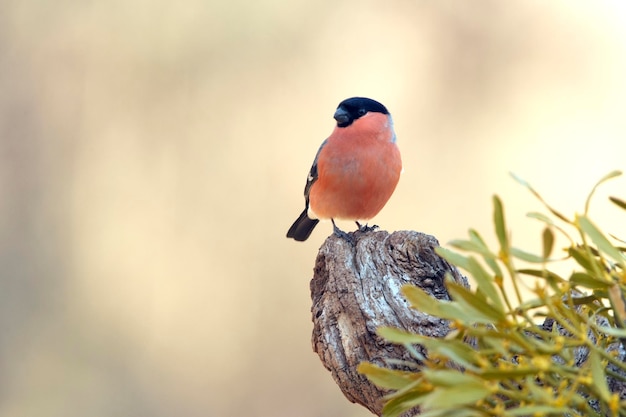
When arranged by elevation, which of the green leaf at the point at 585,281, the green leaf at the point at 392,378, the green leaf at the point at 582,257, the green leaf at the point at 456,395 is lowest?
the green leaf at the point at 392,378

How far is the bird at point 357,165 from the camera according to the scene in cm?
222

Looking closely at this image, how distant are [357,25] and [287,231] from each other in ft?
2.88

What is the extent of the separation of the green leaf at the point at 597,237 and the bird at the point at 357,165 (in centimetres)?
154

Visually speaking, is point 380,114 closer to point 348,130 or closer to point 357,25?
point 348,130

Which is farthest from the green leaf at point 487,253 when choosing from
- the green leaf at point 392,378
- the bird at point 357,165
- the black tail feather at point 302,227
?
the black tail feather at point 302,227

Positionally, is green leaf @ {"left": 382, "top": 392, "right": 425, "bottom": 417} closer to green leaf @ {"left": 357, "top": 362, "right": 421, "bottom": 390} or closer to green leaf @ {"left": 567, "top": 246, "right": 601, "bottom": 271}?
green leaf @ {"left": 357, "top": 362, "right": 421, "bottom": 390}

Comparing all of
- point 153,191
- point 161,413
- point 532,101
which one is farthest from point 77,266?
point 532,101

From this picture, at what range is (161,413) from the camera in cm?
278

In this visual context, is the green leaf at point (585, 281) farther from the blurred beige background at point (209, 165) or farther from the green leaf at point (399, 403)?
the blurred beige background at point (209, 165)

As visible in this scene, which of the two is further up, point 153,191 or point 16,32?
point 16,32

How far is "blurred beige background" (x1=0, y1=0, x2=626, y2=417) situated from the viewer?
2816mm

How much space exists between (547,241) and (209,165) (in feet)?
7.95

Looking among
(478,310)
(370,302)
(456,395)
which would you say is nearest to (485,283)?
(478,310)

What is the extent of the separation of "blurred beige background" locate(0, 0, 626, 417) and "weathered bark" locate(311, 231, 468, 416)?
1527 millimetres
